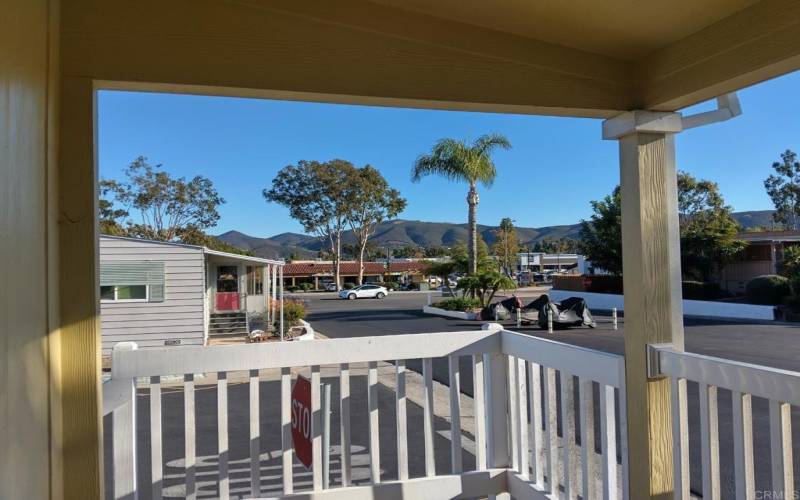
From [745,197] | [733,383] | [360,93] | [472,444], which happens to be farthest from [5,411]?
[745,197]

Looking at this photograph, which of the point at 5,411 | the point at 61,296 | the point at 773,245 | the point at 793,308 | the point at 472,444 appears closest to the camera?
the point at 5,411

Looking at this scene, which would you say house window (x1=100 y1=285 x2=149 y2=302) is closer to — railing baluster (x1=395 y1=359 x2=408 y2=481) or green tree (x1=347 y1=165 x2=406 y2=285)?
railing baluster (x1=395 y1=359 x2=408 y2=481)

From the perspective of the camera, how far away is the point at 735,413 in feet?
5.53

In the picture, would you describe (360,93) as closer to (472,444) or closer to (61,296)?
(61,296)

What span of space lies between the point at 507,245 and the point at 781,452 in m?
44.3

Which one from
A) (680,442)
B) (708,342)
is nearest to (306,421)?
(680,442)

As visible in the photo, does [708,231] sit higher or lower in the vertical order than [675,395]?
higher

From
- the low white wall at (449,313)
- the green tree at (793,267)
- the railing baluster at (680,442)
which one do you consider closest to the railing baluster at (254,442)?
the railing baluster at (680,442)

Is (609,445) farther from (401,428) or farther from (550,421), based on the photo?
(401,428)

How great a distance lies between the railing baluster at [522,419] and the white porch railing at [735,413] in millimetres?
690

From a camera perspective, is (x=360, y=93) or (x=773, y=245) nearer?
(x=360, y=93)

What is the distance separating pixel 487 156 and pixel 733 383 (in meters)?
16.9

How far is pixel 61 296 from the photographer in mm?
1635

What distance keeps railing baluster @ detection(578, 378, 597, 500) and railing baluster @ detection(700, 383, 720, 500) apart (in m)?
0.42
